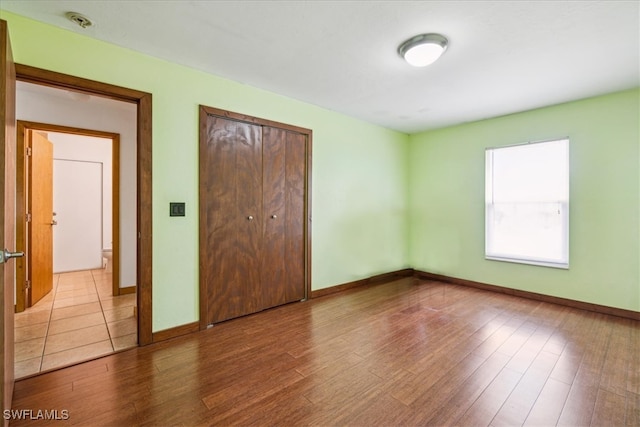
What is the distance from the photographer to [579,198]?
3271 mm

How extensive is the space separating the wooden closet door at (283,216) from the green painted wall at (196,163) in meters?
0.21

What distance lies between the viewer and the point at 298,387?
71.5 inches

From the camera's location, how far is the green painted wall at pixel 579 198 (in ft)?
9.84

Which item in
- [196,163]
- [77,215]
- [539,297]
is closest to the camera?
[196,163]

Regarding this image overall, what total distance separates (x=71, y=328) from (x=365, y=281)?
345 cm

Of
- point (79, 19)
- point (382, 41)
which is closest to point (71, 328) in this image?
point (79, 19)

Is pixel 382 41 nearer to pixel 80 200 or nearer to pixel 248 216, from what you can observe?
pixel 248 216

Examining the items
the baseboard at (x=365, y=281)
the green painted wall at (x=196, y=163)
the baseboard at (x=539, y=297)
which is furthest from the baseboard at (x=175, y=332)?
the baseboard at (x=539, y=297)

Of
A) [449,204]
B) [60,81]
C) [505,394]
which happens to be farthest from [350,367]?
[449,204]

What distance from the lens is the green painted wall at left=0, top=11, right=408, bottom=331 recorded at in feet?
6.99

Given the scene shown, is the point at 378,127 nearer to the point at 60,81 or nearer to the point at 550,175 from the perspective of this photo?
the point at 550,175

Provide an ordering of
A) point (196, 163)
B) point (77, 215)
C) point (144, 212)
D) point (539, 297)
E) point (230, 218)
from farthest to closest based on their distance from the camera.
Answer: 1. point (77, 215)
2. point (539, 297)
3. point (230, 218)
4. point (196, 163)
5. point (144, 212)

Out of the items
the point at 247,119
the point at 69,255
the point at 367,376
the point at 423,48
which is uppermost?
the point at 423,48

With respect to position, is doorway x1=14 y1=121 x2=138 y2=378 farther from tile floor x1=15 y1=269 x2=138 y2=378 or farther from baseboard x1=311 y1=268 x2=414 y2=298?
baseboard x1=311 y1=268 x2=414 y2=298
